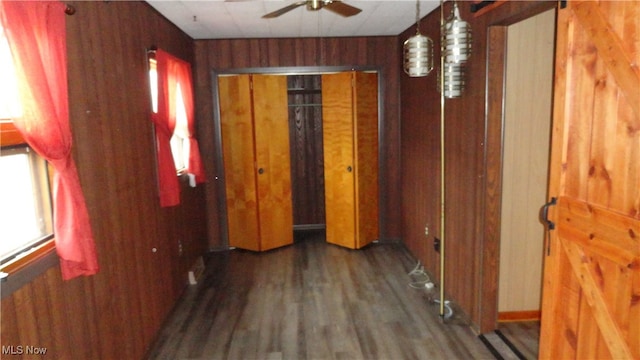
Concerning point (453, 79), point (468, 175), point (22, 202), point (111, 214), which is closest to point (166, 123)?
point (111, 214)

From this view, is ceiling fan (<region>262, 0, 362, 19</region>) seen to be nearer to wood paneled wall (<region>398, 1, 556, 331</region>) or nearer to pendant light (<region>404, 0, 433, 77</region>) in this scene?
pendant light (<region>404, 0, 433, 77</region>)

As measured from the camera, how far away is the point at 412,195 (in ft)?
15.4

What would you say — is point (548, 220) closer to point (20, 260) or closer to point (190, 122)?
point (20, 260)

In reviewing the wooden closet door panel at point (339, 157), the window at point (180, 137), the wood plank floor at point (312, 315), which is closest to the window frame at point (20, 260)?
the wood plank floor at point (312, 315)

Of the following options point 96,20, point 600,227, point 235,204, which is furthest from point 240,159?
point 600,227

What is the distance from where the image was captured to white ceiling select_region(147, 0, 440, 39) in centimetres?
336

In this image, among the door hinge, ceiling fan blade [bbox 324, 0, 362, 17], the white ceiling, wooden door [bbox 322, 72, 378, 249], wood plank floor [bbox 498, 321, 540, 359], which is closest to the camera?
the door hinge

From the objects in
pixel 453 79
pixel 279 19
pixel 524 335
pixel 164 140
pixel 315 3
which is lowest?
pixel 524 335

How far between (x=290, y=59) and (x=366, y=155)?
56.0 inches

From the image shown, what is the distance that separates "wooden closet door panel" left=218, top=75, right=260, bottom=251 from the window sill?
312 centimetres

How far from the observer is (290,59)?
4.95 m

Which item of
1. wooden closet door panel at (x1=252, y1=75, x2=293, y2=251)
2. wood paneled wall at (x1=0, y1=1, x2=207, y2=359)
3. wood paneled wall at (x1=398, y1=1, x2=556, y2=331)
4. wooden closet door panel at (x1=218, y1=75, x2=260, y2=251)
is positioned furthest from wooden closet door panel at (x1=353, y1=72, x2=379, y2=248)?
Result: wood paneled wall at (x1=0, y1=1, x2=207, y2=359)

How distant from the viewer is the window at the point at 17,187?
1569 mm

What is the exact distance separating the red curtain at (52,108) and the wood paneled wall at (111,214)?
0.52 ft
